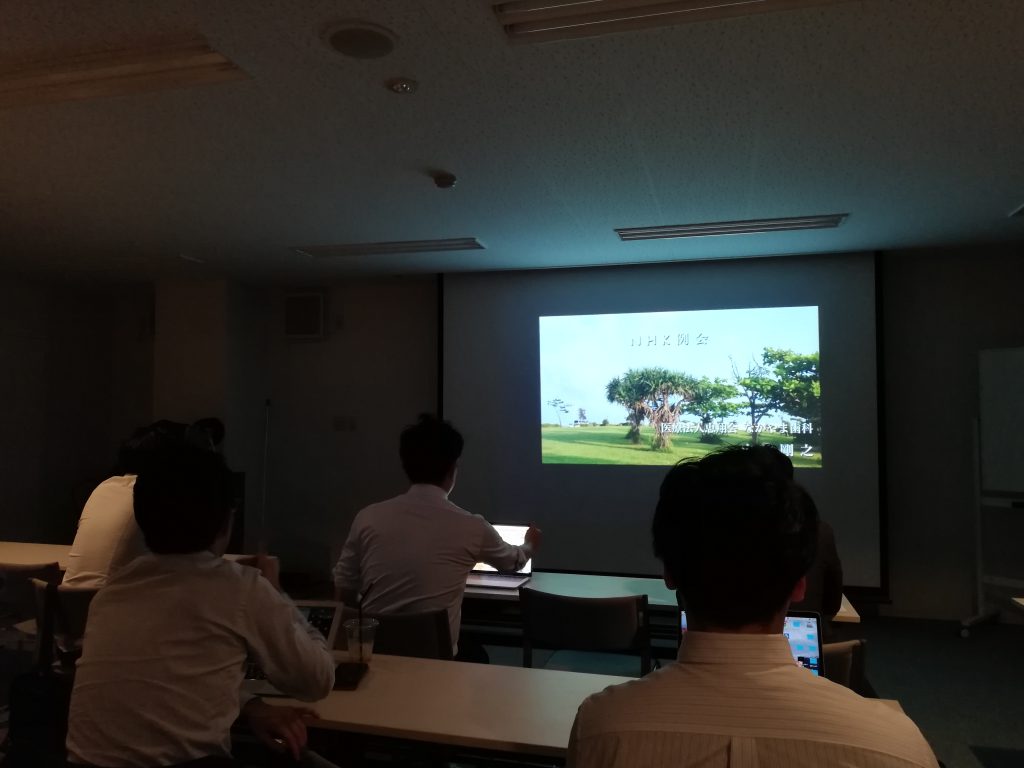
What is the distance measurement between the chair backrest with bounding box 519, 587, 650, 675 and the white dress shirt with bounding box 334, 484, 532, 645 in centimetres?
26

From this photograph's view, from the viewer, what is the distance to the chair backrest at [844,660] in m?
1.97

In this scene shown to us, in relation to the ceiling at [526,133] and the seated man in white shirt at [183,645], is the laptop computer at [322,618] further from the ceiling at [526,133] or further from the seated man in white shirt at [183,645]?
the ceiling at [526,133]

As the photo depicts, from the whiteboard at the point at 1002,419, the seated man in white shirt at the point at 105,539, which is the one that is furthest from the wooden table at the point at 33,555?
the whiteboard at the point at 1002,419

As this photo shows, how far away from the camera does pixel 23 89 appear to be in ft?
8.78

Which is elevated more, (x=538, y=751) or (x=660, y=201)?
(x=660, y=201)

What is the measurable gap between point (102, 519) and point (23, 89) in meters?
1.69

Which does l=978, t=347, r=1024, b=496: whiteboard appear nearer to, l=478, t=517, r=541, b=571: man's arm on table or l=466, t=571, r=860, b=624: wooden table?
l=466, t=571, r=860, b=624: wooden table

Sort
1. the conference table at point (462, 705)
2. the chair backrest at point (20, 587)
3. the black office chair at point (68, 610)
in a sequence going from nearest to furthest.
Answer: the conference table at point (462, 705)
the black office chair at point (68, 610)
the chair backrest at point (20, 587)

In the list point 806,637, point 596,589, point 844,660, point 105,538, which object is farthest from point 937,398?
point 105,538

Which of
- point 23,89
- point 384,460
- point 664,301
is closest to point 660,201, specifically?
point 664,301

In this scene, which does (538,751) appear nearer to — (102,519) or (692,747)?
(692,747)

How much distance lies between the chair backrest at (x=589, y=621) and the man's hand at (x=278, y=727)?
4.12 feet

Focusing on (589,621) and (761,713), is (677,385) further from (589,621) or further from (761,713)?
(761,713)

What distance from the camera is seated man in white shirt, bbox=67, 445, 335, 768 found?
4.08 ft
